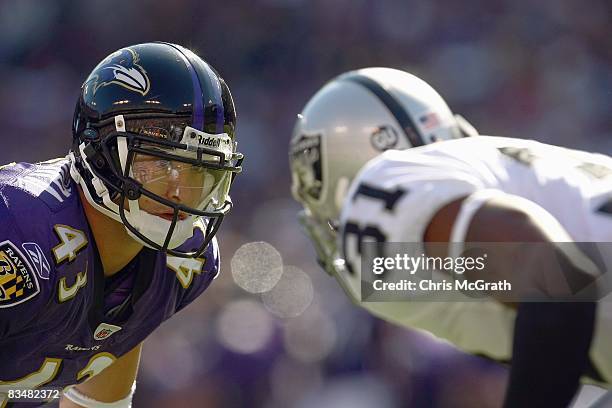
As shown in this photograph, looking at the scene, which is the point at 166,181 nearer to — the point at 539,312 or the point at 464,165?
the point at 464,165

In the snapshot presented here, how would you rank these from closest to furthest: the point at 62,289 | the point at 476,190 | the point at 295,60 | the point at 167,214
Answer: the point at 476,190
the point at 62,289
the point at 167,214
the point at 295,60

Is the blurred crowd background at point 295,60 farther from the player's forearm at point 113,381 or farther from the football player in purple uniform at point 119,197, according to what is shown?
the football player in purple uniform at point 119,197

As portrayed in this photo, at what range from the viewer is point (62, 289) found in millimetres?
2590

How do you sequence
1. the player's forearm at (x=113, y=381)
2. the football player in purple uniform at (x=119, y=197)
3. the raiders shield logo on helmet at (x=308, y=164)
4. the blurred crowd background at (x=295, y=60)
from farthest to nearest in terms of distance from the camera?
the blurred crowd background at (x=295, y=60)
the player's forearm at (x=113, y=381)
the raiders shield logo on helmet at (x=308, y=164)
the football player in purple uniform at (x=119, y=197)

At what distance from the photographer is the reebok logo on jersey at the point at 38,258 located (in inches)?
97.8

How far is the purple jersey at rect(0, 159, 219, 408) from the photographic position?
2480 mm

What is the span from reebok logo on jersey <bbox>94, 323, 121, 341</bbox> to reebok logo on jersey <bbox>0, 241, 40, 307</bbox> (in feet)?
1.52

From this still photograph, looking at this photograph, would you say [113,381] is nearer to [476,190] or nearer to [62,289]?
[62,289]

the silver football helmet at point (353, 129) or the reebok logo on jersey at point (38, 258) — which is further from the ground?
the silver football helmet at point (353, 129)

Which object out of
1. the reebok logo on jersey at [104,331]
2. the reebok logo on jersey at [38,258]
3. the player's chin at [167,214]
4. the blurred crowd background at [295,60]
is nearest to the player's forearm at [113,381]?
the reebok logo on jersey at [104,331]

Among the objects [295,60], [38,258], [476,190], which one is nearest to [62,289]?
[38,258]

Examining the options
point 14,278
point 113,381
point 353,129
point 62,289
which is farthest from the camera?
point 113,381

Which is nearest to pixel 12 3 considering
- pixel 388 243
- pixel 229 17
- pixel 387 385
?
pixel 229 17

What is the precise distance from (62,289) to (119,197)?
1.22 ft
